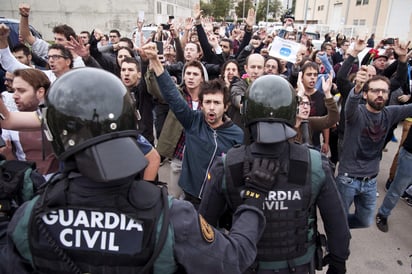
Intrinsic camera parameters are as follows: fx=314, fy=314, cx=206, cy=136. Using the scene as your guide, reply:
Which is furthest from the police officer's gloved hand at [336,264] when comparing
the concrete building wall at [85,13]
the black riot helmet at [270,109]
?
the concrete building wall at [85,13]

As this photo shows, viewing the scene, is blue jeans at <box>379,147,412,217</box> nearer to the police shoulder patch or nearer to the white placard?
the white placard

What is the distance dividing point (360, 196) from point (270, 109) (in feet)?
7.35

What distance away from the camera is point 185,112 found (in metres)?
2.79

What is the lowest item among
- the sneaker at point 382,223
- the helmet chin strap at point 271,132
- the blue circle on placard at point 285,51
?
the sneaker at point 382,223

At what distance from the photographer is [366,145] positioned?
10.8ft

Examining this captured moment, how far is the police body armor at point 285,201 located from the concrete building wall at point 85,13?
1225 inches

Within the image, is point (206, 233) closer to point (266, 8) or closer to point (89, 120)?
point (89, 120)

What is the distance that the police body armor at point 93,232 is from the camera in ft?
3.63

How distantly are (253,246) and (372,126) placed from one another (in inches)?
97.3

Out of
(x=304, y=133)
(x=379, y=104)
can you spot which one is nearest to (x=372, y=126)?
(x=379, y=104)

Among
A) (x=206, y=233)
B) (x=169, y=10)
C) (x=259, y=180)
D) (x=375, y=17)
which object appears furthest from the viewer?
(x=169, y=10)

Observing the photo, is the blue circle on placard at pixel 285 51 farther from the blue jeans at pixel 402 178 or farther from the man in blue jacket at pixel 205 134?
the man in blue jacket at pixel 205 134

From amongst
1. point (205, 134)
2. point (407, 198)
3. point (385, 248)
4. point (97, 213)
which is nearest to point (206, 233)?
point (97, 213)

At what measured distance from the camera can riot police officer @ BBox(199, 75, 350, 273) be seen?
1.70 m
